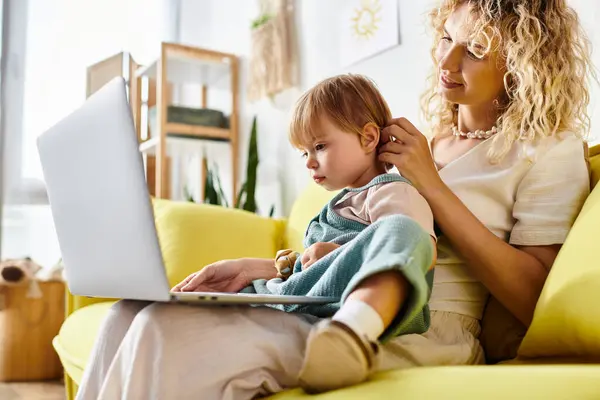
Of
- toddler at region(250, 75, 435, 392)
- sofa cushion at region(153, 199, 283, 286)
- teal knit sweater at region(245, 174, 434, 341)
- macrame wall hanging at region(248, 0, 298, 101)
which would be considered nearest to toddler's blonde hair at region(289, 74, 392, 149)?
toddler at region(250, 75, 435, 392)

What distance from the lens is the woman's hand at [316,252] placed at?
105 cm

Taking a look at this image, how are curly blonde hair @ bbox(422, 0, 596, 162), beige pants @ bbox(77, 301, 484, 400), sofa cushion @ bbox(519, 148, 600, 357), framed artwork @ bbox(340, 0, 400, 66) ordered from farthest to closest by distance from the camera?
framed artwork @ bbox(340, 0, 400, 66) < curly blonde hair @ bbox(422, 0, 596, 162) < sofa cushion @ bbox(519, 148, 600, 357) < beige pants @ bbox(77, 301, 484, 400)

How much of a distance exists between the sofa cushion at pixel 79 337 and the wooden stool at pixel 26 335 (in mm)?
1120

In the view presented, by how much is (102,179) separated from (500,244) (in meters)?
0.70

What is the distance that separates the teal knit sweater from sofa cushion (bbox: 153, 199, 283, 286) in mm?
791

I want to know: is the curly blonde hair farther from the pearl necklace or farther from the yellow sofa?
the yellow sofa

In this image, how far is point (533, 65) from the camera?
1261mm

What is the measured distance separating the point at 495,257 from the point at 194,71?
9.47ft

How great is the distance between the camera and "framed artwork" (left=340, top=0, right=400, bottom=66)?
2445 mm

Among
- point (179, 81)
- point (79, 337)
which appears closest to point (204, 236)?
point (79, 337)

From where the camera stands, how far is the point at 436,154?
1.44m

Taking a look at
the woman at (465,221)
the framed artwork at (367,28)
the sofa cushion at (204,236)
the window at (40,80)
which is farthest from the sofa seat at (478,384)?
the window at (40,80)

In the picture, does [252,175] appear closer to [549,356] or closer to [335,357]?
[549,356]

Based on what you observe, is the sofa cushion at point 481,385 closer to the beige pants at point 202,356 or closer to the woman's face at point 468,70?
the beige pants at point 202,356
